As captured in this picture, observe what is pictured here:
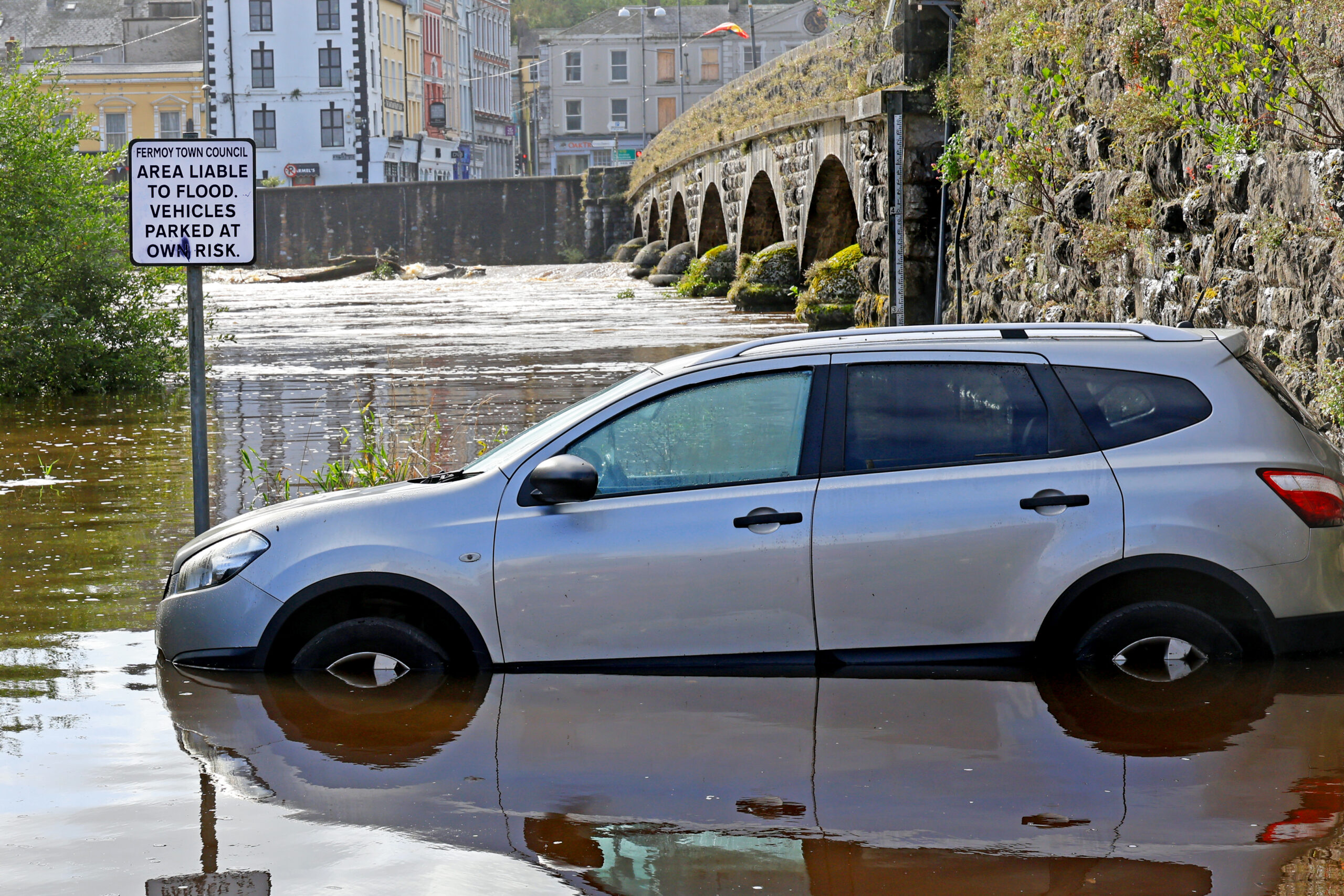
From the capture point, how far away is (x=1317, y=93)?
8.00 meters

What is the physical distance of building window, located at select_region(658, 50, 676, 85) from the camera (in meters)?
88.6

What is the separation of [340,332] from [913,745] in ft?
73.2

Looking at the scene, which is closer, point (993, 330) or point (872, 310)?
point (993, 330)

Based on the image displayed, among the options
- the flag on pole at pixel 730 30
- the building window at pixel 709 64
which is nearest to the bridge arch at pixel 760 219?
the flag on pole at pixel 730 30

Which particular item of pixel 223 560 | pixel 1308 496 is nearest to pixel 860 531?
pixel 1308 496

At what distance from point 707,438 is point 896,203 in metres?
12.2

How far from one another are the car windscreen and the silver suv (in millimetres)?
41

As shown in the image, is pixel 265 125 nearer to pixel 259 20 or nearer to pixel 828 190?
pixel 259 20

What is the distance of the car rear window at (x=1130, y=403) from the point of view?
17.7 feet

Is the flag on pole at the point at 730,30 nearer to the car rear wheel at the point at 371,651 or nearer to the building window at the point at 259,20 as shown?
the building window at the point at 259,20

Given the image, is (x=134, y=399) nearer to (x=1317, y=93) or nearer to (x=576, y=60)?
(x=1317, y=93)

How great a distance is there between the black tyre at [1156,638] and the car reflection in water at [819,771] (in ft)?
0.23

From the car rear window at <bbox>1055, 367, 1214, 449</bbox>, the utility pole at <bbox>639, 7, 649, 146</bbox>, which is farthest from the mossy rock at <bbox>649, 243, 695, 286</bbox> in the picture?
the utility pole at <bbox>639, 7, 649, 146</bbox>

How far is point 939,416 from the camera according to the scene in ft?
17.9
